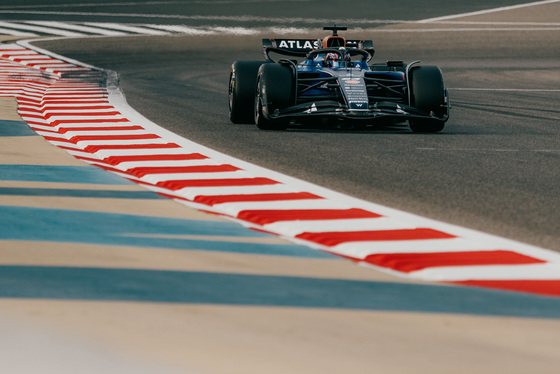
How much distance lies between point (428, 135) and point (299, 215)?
504cm

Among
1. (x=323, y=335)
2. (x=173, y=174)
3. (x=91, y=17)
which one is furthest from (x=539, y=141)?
(x=91, y=17)

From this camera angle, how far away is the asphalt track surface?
6988 mm

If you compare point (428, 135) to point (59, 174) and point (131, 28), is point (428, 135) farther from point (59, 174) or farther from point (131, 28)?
point (131, 28)

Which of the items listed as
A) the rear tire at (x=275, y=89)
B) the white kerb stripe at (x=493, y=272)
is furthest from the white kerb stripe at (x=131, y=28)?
the white kerb stripe at (x=493, y=272)

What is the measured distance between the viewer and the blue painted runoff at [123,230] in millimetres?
5422

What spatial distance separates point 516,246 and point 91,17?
31004 millimetres

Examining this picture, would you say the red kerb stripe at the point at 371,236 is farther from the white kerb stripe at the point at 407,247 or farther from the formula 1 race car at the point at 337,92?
the formula 1 race car at the point at 337,92

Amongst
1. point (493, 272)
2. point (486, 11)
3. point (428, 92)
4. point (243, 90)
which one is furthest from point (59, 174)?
point (486, 11)

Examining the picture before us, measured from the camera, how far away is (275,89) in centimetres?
1082

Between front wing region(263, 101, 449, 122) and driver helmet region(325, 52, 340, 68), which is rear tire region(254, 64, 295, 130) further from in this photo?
driver helmet region(325, 52, 340, 68)

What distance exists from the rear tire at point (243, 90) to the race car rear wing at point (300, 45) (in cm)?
47

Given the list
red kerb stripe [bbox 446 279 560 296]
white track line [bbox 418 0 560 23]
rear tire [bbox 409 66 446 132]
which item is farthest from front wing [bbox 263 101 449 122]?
white track line [bbox 418 0 560 23]

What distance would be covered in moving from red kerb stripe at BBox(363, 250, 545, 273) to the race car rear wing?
7001 mm

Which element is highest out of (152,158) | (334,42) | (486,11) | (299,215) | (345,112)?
(334,42)
